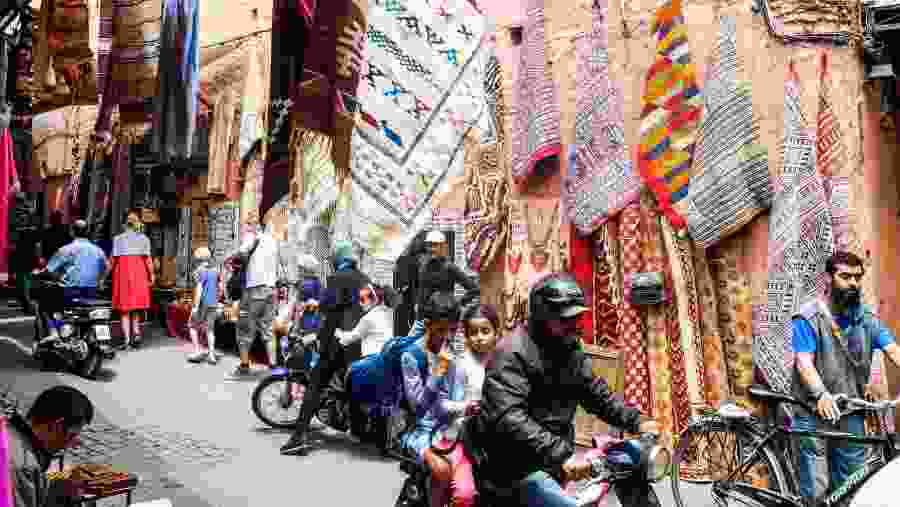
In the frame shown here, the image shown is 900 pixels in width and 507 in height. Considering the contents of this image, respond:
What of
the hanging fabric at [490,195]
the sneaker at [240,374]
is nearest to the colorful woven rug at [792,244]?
the hanging fabric at [490,195]

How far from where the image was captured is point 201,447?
22.0ft

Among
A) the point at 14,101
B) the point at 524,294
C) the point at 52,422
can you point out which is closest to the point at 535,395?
the point at 52,422

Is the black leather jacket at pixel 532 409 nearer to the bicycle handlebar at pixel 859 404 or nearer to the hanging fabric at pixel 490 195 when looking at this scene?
the bicycle handlebar at pixel 859 404

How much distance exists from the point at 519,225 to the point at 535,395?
4287 mm

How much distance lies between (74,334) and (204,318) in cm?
167

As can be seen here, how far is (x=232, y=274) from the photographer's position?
11.0m

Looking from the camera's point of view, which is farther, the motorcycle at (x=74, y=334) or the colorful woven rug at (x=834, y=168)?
the motorcycle at (x=74, y=334)

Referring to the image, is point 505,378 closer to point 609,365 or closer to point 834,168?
Answer: point 609,365

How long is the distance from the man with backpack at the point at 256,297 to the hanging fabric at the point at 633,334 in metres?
4.94

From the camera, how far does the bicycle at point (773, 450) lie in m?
4.17

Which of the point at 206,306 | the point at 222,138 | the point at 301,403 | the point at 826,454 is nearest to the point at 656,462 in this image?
the point at 826,454

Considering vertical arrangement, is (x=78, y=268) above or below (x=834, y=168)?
below

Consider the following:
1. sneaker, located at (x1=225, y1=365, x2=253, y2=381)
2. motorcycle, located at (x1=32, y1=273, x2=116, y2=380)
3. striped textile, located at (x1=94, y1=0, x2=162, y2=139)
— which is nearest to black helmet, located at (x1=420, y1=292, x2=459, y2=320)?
striped textile, located at (x1=94, y1=0, x2=162, y2=139)

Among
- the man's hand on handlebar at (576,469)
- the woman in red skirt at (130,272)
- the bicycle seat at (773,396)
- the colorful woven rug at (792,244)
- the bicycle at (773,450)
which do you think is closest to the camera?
the man's hand on handlebar at (576,469)
